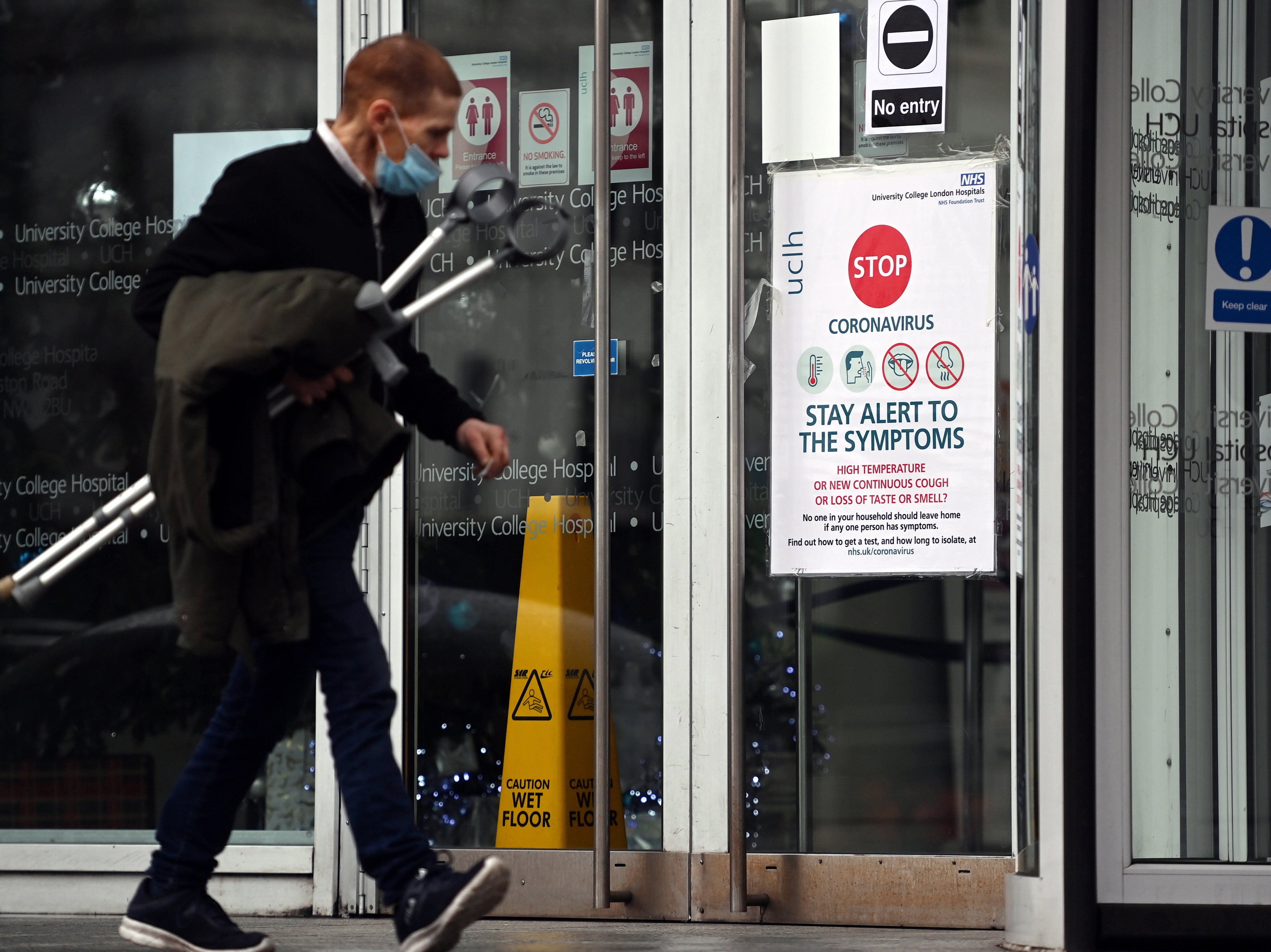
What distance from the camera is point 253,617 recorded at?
3227 millimetres

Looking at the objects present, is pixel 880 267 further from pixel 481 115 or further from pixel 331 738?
pixel 331 738

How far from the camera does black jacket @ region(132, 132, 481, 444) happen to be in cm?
330

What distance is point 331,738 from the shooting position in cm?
326

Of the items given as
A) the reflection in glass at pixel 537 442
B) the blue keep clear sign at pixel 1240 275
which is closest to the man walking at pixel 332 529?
the reflection in glass at pixel 537 442

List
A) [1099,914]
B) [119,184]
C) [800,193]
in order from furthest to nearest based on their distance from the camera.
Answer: [119,184] → [800,193] → [1099,914]

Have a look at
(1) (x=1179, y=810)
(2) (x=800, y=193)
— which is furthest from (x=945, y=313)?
(1) (x=1179, y=810)

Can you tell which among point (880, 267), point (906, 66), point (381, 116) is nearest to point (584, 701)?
point (880, 267)

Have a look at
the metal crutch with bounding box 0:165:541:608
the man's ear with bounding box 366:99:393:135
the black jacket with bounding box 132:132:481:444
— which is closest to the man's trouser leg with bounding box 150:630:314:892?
the metal crutch with bounding box 0:165:541:608

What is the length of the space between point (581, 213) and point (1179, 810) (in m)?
2.40

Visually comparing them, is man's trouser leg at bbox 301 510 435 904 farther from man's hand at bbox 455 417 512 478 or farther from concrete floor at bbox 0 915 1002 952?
concrete floor at bbox 0 915 1002 952

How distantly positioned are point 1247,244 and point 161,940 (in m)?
3.08

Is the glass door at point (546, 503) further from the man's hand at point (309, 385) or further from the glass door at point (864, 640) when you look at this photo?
the man's hand at point (309, 385)

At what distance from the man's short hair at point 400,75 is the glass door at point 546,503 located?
1.65 meters

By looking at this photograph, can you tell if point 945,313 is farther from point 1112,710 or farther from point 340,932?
point 340,932
